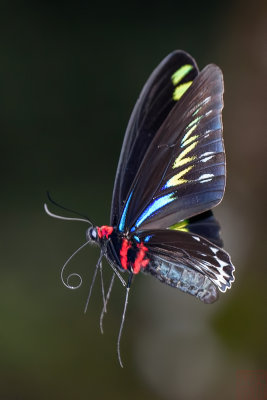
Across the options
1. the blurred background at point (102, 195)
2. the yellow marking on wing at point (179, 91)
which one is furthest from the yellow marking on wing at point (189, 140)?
the blurred background at point (102, 195)

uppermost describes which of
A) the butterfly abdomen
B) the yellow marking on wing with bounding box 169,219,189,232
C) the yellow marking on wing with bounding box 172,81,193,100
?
the yellow marking on wing with bounding box 172,81,193,100

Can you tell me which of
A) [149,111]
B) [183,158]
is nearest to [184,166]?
[183,158]

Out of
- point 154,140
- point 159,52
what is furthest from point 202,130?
point 159,52

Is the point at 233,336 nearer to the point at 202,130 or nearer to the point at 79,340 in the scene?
the point at 79,340

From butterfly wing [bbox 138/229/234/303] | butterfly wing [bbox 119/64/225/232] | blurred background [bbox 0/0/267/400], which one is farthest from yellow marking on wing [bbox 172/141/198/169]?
blurred background [bbox 0/0/267/400]

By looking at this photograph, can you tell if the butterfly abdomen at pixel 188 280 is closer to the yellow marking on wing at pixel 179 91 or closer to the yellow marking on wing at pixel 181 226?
the yellow marking on wing at pixel 181 226

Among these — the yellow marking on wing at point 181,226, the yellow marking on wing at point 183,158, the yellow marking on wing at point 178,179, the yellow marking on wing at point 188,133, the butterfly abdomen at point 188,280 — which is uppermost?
the yellow marking on wing at point 188,133

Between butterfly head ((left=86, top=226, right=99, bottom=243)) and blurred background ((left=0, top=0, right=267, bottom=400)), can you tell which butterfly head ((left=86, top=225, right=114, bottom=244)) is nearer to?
butterfly head ((left=86, top=226, right=99, bottom=243))
